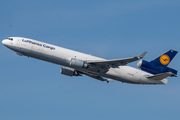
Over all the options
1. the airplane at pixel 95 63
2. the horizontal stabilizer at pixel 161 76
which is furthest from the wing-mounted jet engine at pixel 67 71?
the horizontal stabilizer at pixel 161 76

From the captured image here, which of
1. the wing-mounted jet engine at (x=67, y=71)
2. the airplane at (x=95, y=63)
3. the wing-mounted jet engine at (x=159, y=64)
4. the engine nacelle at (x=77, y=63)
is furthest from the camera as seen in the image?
the wing-mounted jet engine at (x=67, y=71)

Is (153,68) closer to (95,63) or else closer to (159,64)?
(159,64)

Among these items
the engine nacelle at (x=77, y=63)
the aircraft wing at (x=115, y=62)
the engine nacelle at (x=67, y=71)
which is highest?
the aircraft wing at (x=115, y=62)

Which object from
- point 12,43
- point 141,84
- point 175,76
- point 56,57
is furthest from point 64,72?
point 175,76

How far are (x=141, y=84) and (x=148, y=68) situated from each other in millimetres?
3566

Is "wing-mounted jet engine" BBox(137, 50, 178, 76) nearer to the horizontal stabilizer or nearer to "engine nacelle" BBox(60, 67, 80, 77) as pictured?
the horizontal stabilizer

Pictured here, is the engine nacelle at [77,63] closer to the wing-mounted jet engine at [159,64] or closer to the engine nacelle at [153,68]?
the wing-mounted jet engine at [159,64]

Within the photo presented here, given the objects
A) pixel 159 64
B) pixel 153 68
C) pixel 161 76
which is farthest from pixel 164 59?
pixel 161 76

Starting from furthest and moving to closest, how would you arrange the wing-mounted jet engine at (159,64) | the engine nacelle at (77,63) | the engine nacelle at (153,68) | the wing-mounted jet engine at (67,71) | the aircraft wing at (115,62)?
the wing-mounted jet engine at (67,71)
the wing-mounted jet engine at (159,64)
the engine nacelle at (153,68)
the engine nacelle at (77,63)
the aircraft wing at (115,62)

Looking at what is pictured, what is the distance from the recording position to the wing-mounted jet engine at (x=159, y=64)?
188 feet

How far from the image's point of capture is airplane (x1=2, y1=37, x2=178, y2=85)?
5469cm

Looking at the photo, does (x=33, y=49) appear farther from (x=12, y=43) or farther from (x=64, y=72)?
(x=64, y=72)

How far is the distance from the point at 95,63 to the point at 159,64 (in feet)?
42.8

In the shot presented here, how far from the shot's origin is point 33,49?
180 feet
